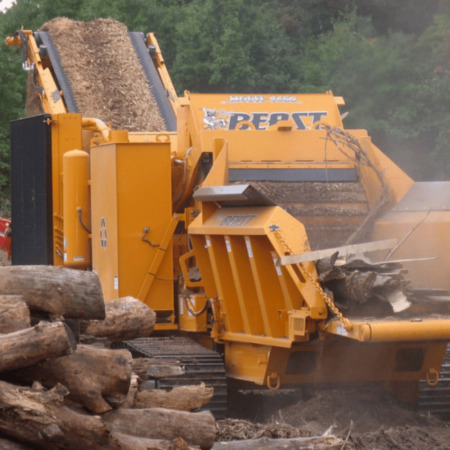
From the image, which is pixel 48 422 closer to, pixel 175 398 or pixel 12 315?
pixel 12 315

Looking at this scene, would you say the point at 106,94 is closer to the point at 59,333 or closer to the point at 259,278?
the point at 259,278

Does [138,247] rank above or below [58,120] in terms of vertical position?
below

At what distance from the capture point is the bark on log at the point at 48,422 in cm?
487

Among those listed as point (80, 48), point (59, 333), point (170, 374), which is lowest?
point (170, 374)

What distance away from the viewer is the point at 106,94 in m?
13.9

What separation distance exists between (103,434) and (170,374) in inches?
49.0

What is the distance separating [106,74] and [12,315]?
938 centimetres

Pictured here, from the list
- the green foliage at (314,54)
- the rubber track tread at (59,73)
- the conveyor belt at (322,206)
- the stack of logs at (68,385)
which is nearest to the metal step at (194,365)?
the conveyor belt at (322,206)

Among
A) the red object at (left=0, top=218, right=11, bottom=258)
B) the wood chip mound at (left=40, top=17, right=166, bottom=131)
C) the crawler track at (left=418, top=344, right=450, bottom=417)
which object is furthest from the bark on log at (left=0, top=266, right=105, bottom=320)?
the wood chip mound at (left=40, top=17, right=166, bottom=131)

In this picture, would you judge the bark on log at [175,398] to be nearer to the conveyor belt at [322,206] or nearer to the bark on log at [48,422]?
the bark on log at [48,422]

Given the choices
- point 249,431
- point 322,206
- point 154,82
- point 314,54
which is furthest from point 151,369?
point 314,54

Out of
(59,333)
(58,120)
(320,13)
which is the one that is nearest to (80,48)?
(58,120)

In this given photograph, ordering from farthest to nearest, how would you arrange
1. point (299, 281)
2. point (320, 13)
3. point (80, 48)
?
point (320, 13) → point (80, 48) → point (299, 281)

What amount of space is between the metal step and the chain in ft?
4.55
